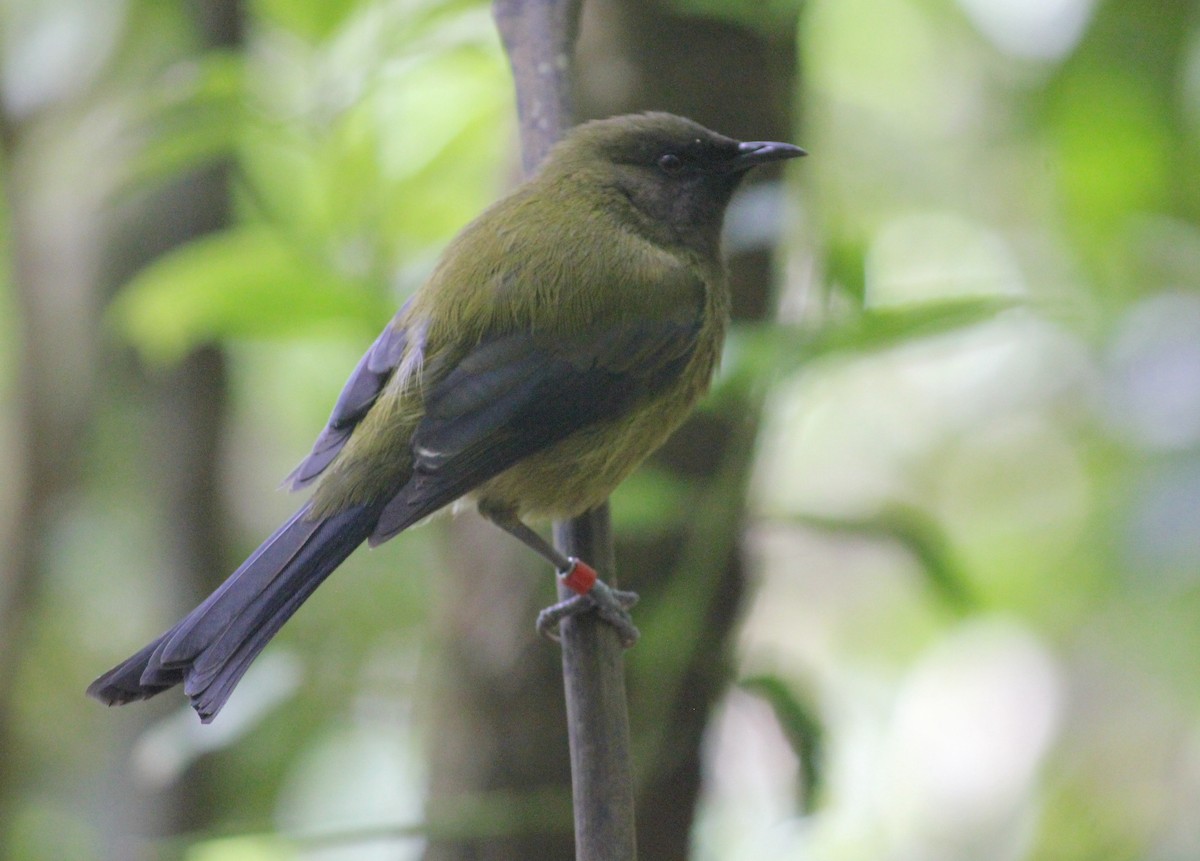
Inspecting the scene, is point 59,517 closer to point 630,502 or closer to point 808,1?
point 630,502

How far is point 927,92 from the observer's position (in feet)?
20.6

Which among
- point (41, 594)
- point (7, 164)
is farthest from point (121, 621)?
point (7, 164)

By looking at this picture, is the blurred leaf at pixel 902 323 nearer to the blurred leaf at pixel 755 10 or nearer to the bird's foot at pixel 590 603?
the bird's foot at pixel 590 603

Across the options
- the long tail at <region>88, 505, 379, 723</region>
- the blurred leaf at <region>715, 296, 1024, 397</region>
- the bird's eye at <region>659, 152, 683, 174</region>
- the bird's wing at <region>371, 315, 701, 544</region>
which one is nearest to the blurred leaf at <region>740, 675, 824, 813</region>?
the blurred leaf at <region>715, 296, 1024, 397</region>

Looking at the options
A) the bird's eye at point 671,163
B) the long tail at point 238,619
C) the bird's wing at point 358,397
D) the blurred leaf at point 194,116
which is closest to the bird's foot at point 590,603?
the long tail at point 238,619

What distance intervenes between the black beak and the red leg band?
1101mm

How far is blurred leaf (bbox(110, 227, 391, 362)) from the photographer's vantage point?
2.86 meters

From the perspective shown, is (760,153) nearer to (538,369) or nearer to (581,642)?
(538,369)

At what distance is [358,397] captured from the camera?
9.84ft

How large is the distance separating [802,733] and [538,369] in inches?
37.4

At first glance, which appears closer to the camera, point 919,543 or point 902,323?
point 902,323

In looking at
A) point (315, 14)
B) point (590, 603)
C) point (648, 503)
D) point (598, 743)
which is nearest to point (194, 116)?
point (315, 14)

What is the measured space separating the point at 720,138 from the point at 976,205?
3087 mm

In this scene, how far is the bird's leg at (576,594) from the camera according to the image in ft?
8.23
